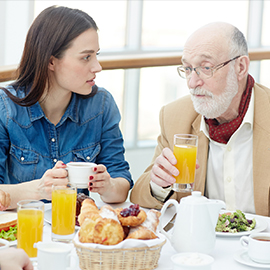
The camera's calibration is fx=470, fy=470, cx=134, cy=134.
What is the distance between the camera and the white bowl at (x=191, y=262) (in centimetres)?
104

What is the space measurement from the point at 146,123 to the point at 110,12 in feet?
3.80

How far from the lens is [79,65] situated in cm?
191

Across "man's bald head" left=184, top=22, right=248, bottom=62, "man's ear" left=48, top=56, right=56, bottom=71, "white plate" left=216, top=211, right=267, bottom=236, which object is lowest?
"white plate" left=216, top=211, right=267, bottom=236

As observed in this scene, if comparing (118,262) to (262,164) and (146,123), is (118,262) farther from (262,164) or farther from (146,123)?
(146,123)

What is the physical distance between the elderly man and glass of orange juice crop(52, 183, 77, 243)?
0.58 m

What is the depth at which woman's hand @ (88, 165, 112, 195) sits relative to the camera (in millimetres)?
1591

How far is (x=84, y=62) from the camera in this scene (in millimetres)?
1921

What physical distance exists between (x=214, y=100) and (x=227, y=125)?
0.13 m

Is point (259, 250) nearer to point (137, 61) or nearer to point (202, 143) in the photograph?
point (202, 143)

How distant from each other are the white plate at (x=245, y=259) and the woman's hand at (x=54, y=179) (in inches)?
23.2

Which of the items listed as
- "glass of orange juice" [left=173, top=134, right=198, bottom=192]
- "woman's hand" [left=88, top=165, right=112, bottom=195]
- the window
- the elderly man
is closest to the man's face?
the elderly man

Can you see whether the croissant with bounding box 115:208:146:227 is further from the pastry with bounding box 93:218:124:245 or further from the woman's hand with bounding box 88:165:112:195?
the woman's hand with bounding box 88:165:112:195

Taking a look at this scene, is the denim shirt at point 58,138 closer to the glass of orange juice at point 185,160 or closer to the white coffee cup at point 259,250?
the glass of orange juice at point 185,160

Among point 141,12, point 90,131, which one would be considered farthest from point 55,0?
point 90,131
